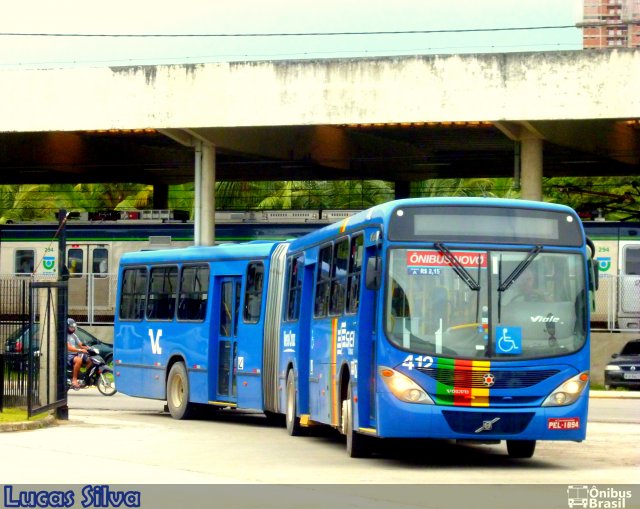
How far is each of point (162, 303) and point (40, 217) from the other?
3738cm

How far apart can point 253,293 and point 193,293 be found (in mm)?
1907

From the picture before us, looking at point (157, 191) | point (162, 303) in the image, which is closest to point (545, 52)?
point (162, 303)

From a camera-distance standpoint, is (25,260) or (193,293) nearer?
(193,293)

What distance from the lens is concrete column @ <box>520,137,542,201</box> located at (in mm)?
33481

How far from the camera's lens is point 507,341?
1405 cm

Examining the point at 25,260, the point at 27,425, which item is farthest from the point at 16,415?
the point at 25,260

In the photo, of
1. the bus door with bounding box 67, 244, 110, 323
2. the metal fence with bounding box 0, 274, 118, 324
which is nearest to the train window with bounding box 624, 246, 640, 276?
the metal fence with bounding box 0, 274, 118, 324

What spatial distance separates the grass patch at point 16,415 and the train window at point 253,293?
3.48 m

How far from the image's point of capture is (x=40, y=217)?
5962 cm

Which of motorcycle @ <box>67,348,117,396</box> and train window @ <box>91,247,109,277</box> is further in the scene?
train window @ <box>91,247,109,277</box>

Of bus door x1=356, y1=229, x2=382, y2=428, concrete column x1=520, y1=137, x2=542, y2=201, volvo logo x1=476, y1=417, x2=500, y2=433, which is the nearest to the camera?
volvo logo x1=476, y1=417, x2=500, y2=433

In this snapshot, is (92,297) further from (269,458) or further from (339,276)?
(269,458)

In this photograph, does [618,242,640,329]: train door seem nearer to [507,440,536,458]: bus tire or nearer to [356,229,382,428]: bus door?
[507,440,536,458]: bus tire

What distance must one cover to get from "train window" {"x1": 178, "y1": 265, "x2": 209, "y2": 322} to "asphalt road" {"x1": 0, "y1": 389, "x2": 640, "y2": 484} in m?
2.16
